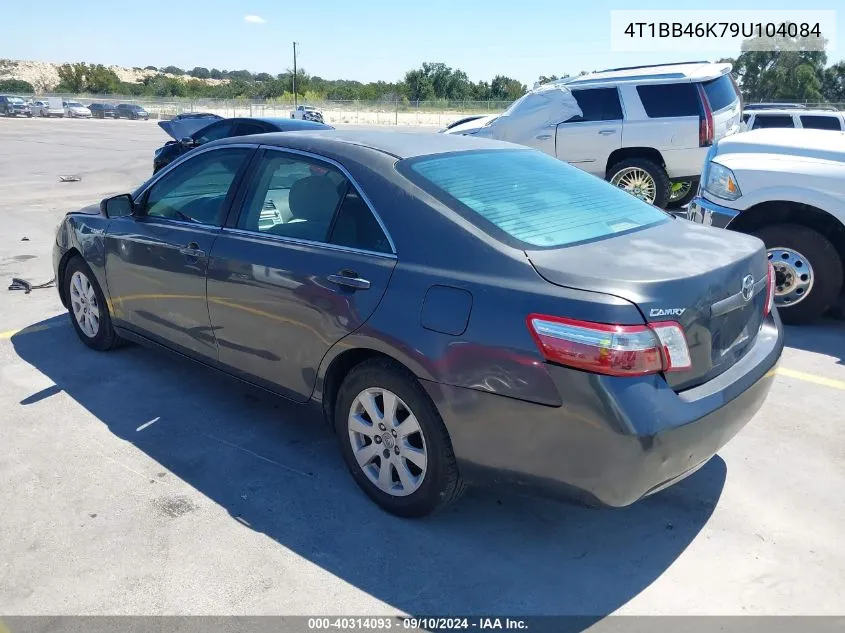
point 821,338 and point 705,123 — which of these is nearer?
point 821,338

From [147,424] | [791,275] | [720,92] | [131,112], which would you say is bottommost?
[147,424]

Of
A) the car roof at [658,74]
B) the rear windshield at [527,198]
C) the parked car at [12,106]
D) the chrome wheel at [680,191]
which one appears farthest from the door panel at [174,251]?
the parked car at [12,106]

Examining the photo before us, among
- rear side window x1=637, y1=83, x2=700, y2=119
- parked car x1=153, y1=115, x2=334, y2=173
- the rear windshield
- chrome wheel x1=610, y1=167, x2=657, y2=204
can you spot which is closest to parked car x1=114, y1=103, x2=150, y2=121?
parked car x1=153, y1=115, x2=334, y2=173

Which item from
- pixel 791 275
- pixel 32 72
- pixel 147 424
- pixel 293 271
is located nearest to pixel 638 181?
pixel 791 275

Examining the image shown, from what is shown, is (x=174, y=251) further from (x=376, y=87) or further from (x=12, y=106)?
(x=376, y=87)

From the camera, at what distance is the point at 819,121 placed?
1455 centimetres

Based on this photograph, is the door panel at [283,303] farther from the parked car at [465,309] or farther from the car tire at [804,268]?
the car tire at [804,268]

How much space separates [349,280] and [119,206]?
2201 millimetres

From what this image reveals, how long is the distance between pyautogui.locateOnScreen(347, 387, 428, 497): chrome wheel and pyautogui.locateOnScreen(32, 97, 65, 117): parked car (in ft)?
199

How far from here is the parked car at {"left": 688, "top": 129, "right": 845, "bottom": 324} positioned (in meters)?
5.35

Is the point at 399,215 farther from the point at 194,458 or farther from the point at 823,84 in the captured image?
the point at 823,84

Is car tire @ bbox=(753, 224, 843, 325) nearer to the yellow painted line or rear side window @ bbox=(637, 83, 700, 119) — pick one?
the yellow painted line

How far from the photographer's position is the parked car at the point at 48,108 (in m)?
54.0

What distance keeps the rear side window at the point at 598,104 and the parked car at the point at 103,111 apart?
54.2m
